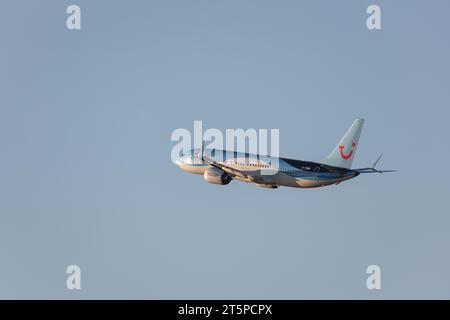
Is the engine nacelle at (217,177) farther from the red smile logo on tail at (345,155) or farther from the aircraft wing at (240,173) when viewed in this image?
the red smile logo on tail at (345,155)

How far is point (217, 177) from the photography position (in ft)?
489

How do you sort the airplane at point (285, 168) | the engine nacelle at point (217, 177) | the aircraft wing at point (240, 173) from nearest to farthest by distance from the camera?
the airplane at point (285, 168) < the aircraft wing at point (240, 173) < the engine nacelle at point (217, 177)

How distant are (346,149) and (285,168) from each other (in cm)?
856

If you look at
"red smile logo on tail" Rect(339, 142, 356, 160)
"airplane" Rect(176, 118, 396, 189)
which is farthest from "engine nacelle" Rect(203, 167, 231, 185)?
"red smile logo on tail" Rect(339, 142, 356, 160)

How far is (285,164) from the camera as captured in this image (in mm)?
144500

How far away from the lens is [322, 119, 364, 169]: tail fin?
466ft

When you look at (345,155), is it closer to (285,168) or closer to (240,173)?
(285,168)

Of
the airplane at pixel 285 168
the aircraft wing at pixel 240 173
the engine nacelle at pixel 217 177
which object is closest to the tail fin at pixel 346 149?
the airplane at pixel 285 168

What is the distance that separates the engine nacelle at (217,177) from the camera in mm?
148875

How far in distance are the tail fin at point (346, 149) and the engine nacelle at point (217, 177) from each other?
1432cm
